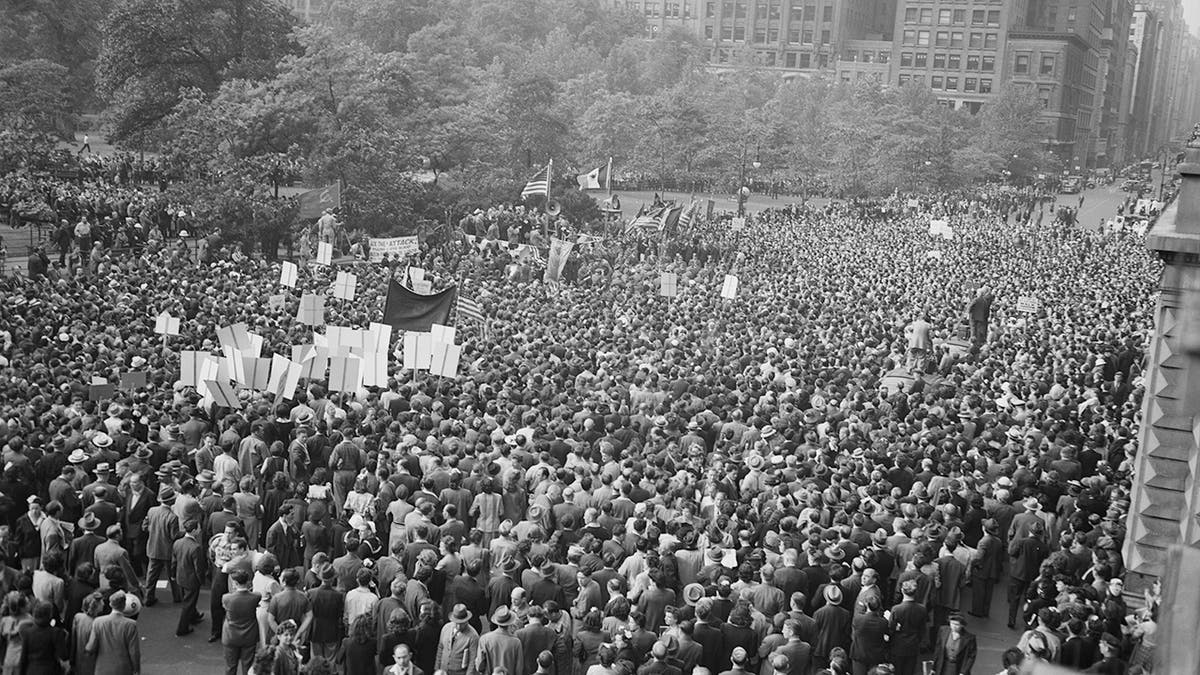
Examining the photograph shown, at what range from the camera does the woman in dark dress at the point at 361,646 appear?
9.55 metres

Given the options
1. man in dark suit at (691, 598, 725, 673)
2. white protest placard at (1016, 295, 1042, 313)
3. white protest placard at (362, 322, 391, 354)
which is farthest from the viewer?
white protest placard at (1016, 295, 1042, 313)

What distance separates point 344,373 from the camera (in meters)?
16.7

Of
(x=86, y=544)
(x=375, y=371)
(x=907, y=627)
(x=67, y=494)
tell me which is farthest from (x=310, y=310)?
(x=907, y=627)

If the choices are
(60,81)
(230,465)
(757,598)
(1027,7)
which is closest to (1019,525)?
(757,598)

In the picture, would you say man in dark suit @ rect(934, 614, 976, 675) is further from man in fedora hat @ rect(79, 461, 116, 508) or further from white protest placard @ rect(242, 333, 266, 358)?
white protest placard @ rect(242, 333, 266, 358)

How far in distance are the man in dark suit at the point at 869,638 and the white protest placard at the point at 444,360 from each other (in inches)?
348

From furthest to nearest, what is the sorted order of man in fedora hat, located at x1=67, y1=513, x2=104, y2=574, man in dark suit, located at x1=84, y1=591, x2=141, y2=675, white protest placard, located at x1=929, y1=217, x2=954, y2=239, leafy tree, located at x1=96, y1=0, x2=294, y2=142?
leafy tree, located at x1=96, y1=0, x2=294, y2=142, white protest placard, located at x1=929, y1=217, x2=954, y2=239, man in fedora hat, located at x1=67, y1=513, x2=104, y2=574, man in dark suit, located at x1=84, y1=591, x2=141, y2=675

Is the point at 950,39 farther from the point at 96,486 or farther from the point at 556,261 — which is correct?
the point at 96,486

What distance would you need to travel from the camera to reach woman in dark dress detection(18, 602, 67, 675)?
8.92 m

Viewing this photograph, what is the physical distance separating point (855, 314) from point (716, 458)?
1379cm

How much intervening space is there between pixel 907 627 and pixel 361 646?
471 cm

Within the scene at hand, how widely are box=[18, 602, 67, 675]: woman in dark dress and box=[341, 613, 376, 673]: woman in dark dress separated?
2.17 metres

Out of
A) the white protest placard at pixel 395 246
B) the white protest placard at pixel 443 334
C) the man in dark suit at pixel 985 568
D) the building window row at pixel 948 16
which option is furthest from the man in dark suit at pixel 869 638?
the building window row at pixel 948 16

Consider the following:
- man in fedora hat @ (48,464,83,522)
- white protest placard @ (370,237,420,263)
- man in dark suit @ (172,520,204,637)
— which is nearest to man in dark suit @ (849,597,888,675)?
man in dark suit @ (172,520,204,637)
